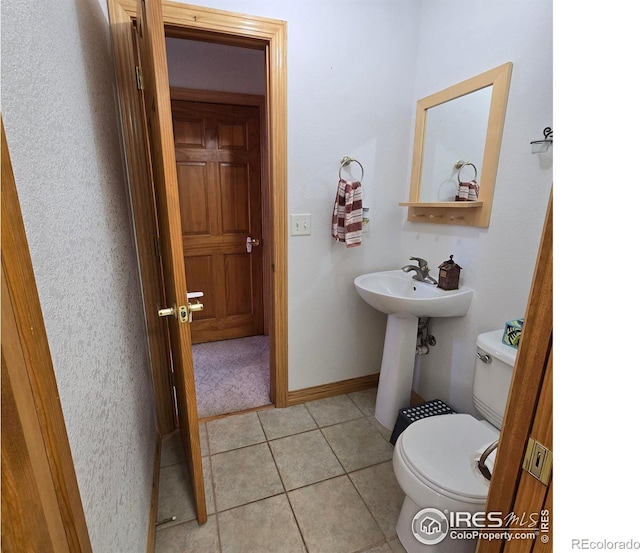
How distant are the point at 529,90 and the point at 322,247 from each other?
1.19 metres

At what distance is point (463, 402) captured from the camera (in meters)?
1.72

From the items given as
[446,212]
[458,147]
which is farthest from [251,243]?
[458,147]

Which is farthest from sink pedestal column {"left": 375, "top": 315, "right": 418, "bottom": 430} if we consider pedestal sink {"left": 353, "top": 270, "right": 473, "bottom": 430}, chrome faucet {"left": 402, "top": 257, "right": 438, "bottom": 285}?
chrome faucet {"left": 402, "top": 257, "right": 438, "bottom": 285}

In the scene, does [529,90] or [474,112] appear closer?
[529,90]

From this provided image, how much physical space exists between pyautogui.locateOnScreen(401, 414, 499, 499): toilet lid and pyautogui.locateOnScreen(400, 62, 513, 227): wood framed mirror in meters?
0.91

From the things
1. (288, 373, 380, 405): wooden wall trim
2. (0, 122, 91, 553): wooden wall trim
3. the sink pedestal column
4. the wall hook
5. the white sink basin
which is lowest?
(288, 373, 380, 405): wooden wall trim

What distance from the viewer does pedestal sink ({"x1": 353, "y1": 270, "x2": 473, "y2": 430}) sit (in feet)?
5.17

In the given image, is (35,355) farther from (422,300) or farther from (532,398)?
(422,300)

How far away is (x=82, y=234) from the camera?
74 centimetres

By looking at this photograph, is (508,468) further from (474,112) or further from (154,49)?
(474,112)

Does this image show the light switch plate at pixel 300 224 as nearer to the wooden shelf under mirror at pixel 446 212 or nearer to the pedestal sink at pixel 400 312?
the pedestal sink at pixel 400 312

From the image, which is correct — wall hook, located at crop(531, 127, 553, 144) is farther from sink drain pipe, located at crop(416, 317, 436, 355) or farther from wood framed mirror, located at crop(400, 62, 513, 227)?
sink drain pipe, located at crop(416, 317, 436, 355)

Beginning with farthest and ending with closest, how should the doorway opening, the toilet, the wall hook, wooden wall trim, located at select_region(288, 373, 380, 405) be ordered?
the doorway opening, wooden wall trim, located at select_region(288, 373, 380, 405), the wall hook, the toilet

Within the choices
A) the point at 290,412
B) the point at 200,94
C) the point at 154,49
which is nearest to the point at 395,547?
the point at 290,412
